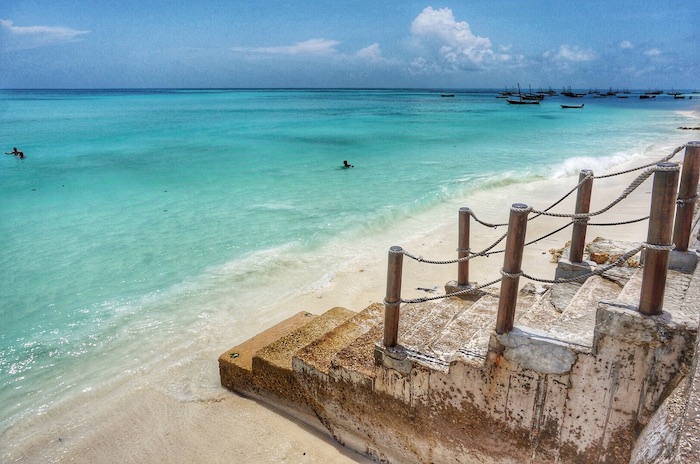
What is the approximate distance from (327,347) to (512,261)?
2.23 meters

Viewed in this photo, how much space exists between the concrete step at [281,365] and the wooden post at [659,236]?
3158 millimetres

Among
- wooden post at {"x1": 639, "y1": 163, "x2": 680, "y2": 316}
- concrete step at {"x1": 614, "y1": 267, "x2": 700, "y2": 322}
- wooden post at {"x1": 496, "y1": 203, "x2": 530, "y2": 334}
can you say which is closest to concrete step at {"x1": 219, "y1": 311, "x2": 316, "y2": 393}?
wooden post at {"x1": 496, "y1": 203, "x2": 530, "y2": 334}

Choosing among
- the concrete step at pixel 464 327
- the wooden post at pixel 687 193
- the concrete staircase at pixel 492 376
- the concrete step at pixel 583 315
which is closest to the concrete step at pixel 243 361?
the concrete staircase at pixel 492 376

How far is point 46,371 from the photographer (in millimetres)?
6184

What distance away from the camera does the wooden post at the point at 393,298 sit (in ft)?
12.2

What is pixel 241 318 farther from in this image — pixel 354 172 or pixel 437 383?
pixel 354 172

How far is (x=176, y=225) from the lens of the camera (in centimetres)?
1247

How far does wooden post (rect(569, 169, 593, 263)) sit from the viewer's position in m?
4.45

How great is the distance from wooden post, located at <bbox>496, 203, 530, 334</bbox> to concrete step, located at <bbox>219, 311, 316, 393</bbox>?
305 cm

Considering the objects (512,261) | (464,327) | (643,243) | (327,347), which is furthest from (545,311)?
(327,347)

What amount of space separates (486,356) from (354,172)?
17109 millimetres

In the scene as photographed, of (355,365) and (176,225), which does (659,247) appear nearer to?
(355,365)

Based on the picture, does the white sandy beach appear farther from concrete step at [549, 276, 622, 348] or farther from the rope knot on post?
the rope knot on post

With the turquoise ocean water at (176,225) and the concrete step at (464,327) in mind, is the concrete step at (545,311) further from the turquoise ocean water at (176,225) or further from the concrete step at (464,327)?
the turquoise ocean water at (176,225)
